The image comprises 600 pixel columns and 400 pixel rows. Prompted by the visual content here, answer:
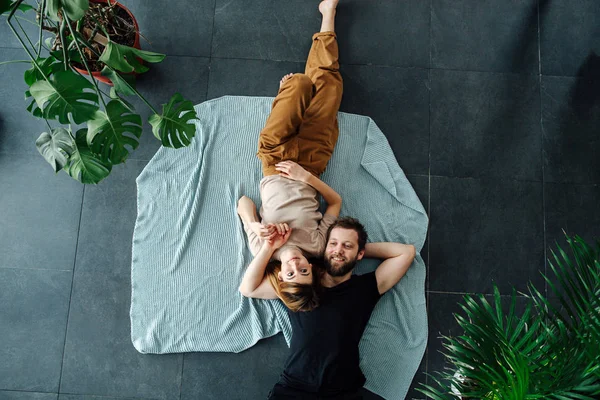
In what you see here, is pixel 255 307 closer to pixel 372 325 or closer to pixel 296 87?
pixel 372 325

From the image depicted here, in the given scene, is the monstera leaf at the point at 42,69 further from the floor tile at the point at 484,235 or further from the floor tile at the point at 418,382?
the floor tile at the point at 418,382

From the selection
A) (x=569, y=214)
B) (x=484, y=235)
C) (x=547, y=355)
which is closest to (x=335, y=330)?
(x=484, y=235)

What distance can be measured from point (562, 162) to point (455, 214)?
556 mm

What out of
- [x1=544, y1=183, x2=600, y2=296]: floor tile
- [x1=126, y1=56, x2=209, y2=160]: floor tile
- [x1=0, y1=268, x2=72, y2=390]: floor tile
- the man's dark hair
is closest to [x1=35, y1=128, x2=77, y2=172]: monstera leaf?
[x1=126, y1=56, x2=209, y2=160]: floor tile

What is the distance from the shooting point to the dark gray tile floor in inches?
86.0

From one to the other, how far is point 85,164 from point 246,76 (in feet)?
2.98

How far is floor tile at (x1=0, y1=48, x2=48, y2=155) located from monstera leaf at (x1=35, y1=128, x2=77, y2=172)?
57 centimetres

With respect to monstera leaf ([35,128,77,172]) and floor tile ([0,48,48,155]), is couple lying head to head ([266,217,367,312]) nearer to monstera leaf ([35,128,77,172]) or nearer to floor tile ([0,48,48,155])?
monstera leaf ([35,128,77,172])

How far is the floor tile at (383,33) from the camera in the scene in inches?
94.1

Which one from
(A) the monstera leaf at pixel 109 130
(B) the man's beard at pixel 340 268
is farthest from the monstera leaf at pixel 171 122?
(B) the man's beard at pixel 340 268

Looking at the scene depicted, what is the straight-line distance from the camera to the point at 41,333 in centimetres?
221

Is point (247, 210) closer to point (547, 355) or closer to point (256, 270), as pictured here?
point (256, 270)

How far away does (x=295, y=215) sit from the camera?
6.86 feet

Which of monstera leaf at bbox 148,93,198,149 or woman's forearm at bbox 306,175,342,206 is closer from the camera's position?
monstera leaf at bbox 148,93,198,149
